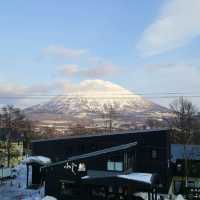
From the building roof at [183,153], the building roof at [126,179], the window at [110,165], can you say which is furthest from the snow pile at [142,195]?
the building roof at [183,153]

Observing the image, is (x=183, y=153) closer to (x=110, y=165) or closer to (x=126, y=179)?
(x=110, y=165)

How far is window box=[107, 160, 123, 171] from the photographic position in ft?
93.9

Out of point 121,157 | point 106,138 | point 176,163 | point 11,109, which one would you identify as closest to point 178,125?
point 176,163

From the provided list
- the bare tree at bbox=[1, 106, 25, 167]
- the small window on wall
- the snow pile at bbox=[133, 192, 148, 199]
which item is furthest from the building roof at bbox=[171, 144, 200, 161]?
the bare tree at bbox=[1, 106, 25, 167]

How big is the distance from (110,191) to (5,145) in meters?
35.3

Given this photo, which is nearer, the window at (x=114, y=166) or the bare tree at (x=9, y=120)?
the window at (x=114, y=166)

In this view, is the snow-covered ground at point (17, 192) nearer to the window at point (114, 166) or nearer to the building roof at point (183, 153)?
the window at point (114, 166)

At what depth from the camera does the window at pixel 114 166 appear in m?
28.6

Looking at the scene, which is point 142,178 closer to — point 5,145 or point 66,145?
point 66,145

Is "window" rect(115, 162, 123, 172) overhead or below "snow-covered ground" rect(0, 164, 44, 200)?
overhead

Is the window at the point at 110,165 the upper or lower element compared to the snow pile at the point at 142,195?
upper

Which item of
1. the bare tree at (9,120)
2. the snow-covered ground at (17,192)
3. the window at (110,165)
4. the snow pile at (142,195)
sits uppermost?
the bare tree at (9,120)

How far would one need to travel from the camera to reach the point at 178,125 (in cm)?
6312

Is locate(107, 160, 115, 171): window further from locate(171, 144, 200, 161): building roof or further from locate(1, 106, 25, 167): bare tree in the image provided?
locate(1, 106, 25, 167): bare tree
